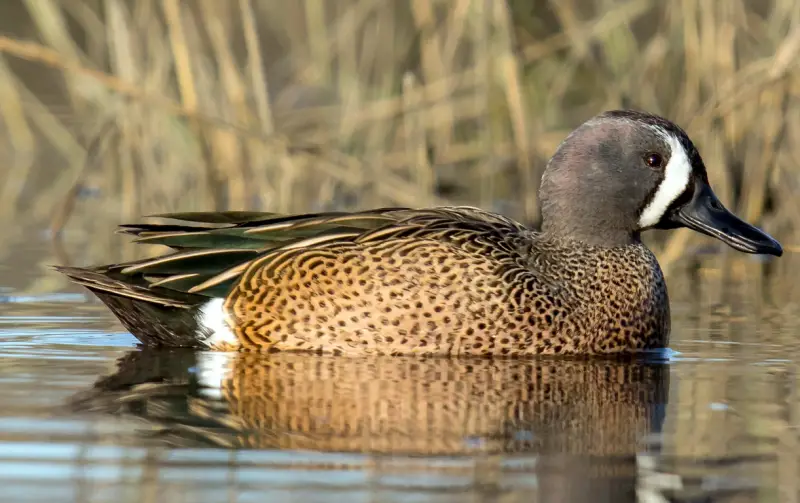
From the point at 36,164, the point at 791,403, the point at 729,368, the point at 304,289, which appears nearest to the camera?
the point at 791,403

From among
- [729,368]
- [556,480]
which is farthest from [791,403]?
[556,480]

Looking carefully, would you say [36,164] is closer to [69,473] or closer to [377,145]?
[377,145]

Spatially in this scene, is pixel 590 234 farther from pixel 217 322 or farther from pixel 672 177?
pixel 217 322

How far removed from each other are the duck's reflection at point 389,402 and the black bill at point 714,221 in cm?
82

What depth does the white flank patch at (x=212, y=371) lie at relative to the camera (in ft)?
16.9

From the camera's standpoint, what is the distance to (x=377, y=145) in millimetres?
10469

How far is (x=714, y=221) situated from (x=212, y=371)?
2.15m

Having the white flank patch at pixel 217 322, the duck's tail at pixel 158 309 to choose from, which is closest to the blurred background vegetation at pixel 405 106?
the duck's tail at pixel 158 309

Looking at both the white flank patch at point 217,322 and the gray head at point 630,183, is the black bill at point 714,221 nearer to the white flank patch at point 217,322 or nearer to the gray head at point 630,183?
the gray head at point 630,183

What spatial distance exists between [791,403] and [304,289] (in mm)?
1975

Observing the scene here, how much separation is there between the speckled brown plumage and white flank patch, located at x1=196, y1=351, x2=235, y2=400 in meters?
0.18

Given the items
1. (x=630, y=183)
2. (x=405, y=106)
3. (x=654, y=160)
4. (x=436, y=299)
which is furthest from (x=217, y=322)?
(x=405, y=106)

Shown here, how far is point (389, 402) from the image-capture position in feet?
16.2

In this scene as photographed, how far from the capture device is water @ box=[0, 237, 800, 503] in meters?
3.74
